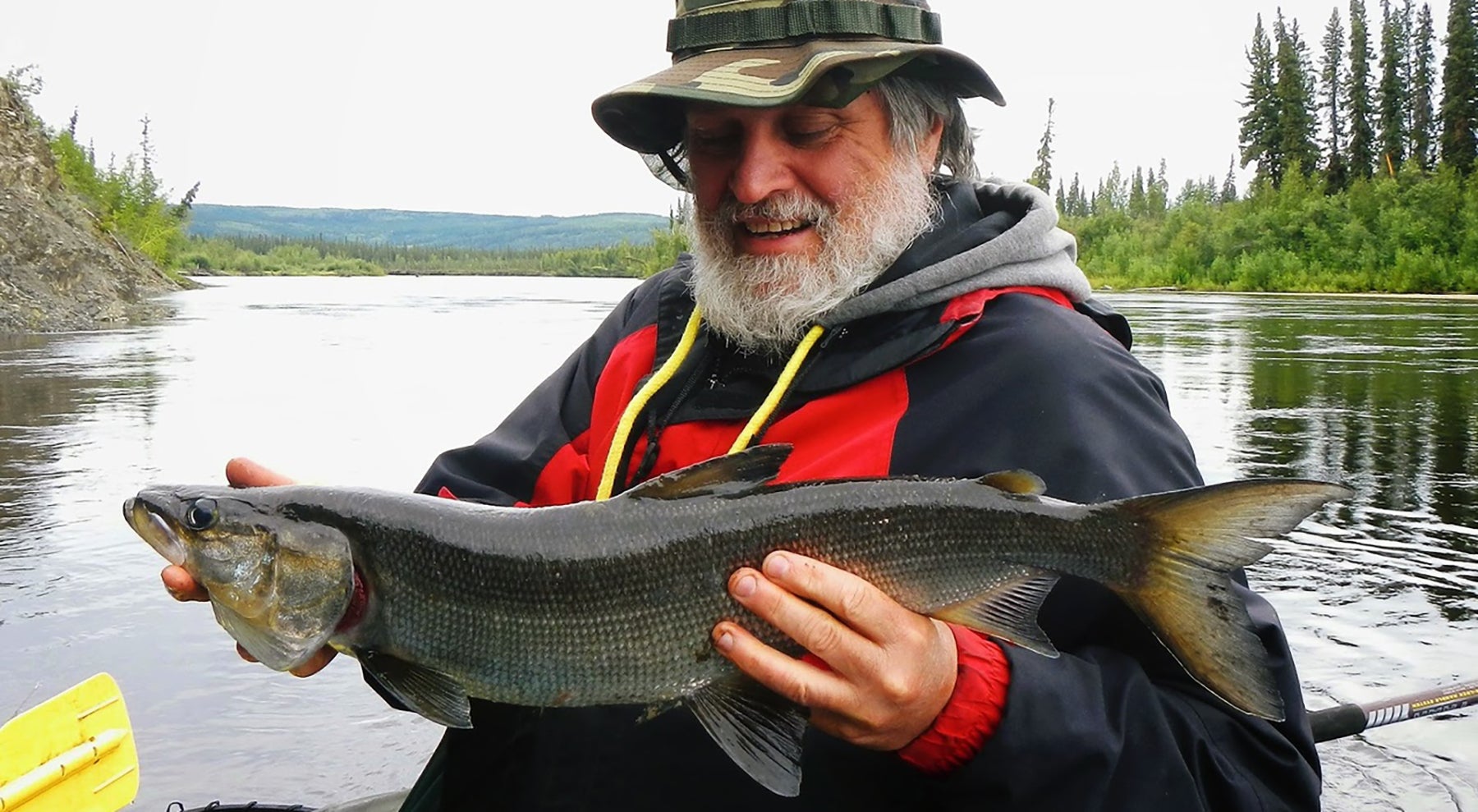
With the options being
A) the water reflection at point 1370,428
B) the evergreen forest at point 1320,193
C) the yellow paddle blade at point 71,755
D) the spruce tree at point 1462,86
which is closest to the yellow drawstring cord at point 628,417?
the yellow paddle blade at point 71,755

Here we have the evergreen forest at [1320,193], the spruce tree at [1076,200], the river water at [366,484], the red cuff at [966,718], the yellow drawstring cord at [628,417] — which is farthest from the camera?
the spruce tree at [1076,200]

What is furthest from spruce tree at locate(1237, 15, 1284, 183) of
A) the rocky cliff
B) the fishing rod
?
the fishing rod

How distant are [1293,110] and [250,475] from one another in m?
86.6

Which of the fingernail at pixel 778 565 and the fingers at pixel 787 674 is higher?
the fingernail at pixel 778 565

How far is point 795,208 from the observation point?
10.9 feet

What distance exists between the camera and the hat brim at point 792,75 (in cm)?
297

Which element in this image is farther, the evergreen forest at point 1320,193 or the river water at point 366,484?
the evergreen forest at point 1320,193

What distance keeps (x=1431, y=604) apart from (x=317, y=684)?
6.77 metres

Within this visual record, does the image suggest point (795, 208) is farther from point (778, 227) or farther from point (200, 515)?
point (200, 515)

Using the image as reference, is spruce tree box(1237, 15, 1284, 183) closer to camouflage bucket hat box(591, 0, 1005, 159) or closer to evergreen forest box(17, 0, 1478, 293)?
evergreen forest box(17, 0, 1478, 293)

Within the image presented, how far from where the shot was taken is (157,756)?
17.8 feet

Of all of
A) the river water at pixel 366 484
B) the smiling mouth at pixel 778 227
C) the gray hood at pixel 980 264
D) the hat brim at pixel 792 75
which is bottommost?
the river water at pixel 366 484

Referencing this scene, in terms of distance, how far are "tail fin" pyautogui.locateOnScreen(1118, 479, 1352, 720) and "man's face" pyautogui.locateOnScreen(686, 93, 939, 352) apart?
1114 millimetres

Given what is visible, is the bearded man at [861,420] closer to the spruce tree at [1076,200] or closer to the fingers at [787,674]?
the fingers at [787,674]
